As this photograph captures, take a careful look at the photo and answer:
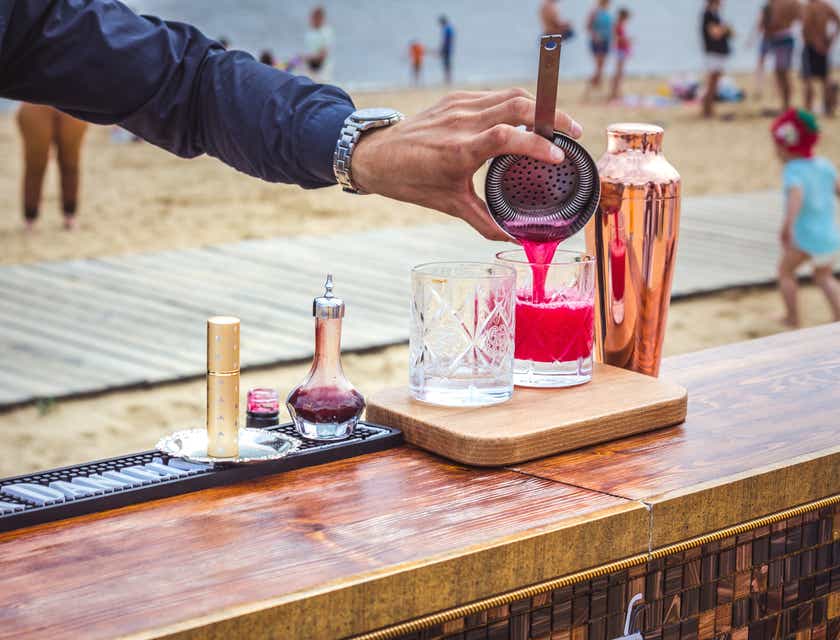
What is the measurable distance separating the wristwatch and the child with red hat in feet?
14.1

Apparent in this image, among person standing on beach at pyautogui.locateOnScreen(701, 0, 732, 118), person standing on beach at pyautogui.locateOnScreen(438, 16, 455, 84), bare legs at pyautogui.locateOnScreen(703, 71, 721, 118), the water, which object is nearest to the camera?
person standing on beach at pyautogui.locateOnScreen(701, 0, 732, 118)

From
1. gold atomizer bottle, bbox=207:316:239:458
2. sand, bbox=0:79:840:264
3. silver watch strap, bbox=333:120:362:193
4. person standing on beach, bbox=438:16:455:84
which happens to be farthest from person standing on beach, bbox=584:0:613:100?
gold atomizer bottle, bbox=207:316:239:458

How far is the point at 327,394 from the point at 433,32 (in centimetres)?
3753

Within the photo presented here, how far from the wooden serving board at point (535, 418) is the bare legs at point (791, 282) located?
409 cm

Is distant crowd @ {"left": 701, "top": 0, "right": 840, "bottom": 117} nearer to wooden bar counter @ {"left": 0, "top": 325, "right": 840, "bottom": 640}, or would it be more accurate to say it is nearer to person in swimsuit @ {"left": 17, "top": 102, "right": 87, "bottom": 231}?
person in swimsuit @ {"left": 17, "top": 102, "right": 87, "bottom": 231}

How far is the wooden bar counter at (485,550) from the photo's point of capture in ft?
3.58

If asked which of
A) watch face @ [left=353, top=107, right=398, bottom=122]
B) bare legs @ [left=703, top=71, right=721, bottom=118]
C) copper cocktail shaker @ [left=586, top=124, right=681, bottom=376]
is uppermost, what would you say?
bare legs @ [left=703, top=71, right=721, bottom=118]

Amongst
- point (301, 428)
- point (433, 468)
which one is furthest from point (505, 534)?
point (301, 428)

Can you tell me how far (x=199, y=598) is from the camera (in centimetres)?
107

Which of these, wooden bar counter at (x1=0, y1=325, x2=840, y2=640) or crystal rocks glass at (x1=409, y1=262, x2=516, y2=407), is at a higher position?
crystal rocks glass at (x1=409, y1=262, x2=516, y2=407)

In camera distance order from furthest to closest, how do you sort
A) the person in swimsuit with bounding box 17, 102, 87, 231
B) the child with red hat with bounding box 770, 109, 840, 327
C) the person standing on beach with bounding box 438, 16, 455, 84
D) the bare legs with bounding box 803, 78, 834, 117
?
1. the person standing on beach with bounding box 438, 16, 455, 84
2. the bare legs with bounding box 803, 78, 834, 117
3. the person in swimsuit with bounding box 17, 102, 87, 231
4. the child with red hat with bounding box 770, 109, 840, 327

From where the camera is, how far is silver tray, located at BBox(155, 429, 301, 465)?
1400mm

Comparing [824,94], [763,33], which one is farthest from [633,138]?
[763,33]

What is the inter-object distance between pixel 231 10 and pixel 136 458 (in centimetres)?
3914
